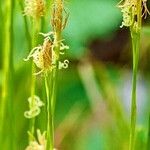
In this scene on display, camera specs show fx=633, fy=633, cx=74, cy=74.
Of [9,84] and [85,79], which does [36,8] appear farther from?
[85,79]

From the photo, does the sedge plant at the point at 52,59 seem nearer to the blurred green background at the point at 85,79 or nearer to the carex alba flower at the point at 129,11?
the carex alba flower at the point at 129,11

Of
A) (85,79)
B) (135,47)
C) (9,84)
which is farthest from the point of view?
(85,79)

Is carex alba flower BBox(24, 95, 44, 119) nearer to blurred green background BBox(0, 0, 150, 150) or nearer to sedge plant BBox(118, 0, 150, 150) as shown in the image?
sedge plant BBox(118, 0, 150, 150)

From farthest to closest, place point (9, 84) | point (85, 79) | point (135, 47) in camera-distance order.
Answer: point (85, 79) → point (9, 84) → point (135, 47)

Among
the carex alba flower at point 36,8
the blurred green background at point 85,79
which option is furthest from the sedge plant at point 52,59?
the blurred green background at point 85,79

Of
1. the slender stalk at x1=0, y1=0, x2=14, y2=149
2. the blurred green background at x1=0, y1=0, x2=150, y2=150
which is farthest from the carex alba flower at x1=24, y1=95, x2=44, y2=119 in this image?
the blurred green background at x1=0, y1=0, x2=150, y2=150

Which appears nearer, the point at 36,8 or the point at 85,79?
the point at 36,8

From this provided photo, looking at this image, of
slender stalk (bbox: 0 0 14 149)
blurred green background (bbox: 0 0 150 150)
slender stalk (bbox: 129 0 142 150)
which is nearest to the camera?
slender stalk (bbox: 129 0 142 150)

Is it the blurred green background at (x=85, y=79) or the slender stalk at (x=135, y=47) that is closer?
the slender stalk at (x=135, y=47)

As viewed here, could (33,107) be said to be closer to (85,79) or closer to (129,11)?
(129,11)

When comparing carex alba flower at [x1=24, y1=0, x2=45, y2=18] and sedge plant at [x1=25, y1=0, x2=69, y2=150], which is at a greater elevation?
carex alba flower at [x1=24, y1=0, x2=45, y2=18]

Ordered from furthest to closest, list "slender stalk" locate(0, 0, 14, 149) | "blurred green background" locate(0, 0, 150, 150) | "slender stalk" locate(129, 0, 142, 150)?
"blurred green background" locate(0, 0, 150, 150) → "slender stalk" locate(0, 0, 14, 149) → "slender stalk" locate(129, 0, 142, 150)

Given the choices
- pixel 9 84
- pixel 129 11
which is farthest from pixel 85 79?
pixel 129 11
